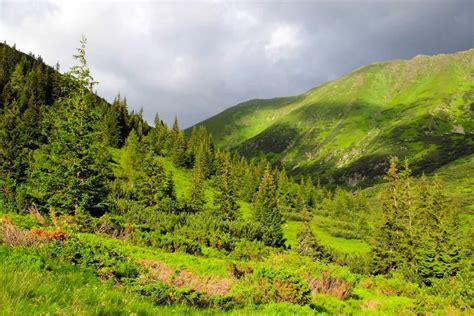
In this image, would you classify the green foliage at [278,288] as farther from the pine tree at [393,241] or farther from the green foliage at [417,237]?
the pine tree at [393,241]

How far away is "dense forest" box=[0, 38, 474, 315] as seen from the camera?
8.55 meters

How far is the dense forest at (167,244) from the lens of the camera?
336 inches

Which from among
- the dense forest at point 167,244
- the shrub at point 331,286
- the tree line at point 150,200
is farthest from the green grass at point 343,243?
the shrub at point 331,286

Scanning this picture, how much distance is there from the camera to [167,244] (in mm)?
26047

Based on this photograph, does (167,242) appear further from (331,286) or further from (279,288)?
(279,288)

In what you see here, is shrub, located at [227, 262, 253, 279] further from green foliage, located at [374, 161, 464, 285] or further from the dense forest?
green foliage, located at [374, 161, 464, 285]

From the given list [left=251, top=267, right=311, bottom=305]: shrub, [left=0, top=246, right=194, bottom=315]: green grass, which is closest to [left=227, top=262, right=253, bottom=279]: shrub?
[left=251, top=267, right=311, bottom=305]: shrub

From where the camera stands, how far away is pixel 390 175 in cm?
4872

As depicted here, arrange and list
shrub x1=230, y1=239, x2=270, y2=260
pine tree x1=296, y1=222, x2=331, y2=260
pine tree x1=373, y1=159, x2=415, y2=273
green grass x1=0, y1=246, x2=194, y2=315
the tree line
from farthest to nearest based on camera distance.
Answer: pine tree x1=296, y1=222, x2=331, y2=260, pine tree x1=373, y1=159, x2=415, y2=273, the tree line, shrub x1=230, y1=239, x2=270, y2=260, green grass x1=0, y1=246, x2=194, y2=315

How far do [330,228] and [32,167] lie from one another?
177ft

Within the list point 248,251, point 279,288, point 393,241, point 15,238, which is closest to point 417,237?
point 393,241

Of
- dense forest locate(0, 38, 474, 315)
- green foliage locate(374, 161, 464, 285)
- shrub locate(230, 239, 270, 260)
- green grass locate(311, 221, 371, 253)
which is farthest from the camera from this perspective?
green grass locate(311, 221, 371, 253)

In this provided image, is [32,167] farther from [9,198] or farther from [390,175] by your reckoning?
[390,175]

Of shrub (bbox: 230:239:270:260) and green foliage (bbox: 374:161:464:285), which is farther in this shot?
green foliage (bbox: 374:161:464:285)
